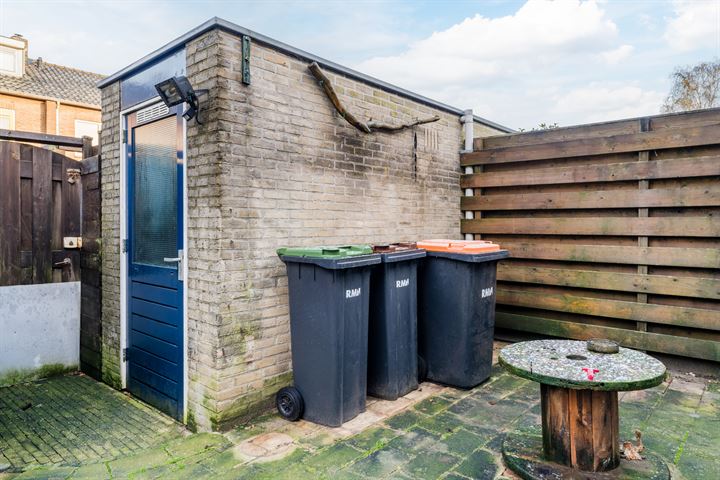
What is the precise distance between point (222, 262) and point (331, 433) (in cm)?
146

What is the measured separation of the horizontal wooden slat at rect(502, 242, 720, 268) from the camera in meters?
4.20

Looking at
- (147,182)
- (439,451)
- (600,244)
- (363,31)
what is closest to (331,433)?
(439,451)

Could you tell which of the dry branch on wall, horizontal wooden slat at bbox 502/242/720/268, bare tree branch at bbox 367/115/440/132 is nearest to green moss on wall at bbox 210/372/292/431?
the dry branch on wall

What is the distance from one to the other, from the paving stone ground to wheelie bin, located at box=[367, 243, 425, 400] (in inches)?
7.6

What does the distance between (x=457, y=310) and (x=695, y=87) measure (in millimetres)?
20368

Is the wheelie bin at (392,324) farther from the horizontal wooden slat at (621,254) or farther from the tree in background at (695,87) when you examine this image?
the tree in background at (695,87)

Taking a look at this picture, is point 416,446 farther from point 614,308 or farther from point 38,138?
point 38,138

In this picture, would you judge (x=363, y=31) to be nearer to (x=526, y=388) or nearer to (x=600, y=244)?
(x=600, y=244)

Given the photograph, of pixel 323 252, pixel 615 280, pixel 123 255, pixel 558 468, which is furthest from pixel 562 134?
pixel 123 255

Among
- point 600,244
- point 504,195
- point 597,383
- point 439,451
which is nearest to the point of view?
point 597,383

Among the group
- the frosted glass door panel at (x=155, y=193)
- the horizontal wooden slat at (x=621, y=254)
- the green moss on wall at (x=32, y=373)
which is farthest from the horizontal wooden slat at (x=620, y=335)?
the green moss on wall at (x=32, y=373)

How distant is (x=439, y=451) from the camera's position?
2.86 m

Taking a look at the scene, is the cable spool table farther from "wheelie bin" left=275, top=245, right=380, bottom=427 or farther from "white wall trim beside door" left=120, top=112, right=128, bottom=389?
"white wall trim beside door" left=120, top=112, right=128, bottom=389

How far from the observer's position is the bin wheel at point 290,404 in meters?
3.34
